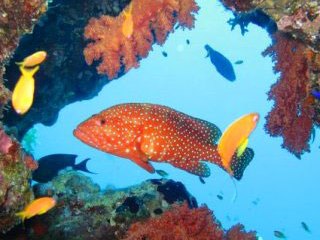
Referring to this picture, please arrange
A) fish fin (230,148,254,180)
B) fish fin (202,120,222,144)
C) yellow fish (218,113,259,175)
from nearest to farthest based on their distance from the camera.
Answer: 1. yellow fish (218,113,259,175)
2. fish fin (202,120,222,144)
3. fish fin (230,148,254,180)

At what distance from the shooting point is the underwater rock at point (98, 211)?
228 inches

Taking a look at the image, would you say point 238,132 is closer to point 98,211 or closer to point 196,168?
point 196,168

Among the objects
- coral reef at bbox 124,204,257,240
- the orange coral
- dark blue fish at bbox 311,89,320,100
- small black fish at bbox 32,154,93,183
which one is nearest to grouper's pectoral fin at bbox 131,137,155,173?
coral reef at bbox 124,204,257,240

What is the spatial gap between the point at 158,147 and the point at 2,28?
7.88 feet

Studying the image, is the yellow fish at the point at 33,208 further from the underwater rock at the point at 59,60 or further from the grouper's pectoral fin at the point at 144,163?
the underwater rock at the point at 59,60

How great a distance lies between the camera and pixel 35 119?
10266mm

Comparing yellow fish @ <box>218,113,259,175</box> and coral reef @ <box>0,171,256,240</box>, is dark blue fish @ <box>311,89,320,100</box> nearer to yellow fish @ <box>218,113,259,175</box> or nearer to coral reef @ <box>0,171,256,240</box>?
yellow fish @ <box>218,113,259,175</box>

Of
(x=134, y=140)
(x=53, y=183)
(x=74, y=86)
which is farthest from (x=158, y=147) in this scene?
(x=74, y=86)

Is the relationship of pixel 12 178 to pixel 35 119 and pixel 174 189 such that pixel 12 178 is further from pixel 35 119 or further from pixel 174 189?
pixel 35 119

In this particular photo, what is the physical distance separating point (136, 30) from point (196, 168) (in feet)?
7.97

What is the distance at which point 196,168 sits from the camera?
4.79 metres

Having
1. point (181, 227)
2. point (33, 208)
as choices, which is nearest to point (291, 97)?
point (181, 227)

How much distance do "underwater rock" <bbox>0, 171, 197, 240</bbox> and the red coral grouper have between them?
52.0 inches

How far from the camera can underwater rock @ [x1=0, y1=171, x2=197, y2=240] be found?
19.0ft
